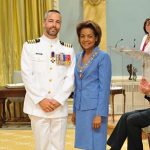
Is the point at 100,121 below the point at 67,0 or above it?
below

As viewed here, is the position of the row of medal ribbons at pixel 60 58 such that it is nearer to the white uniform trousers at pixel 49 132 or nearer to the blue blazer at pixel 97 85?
the blue blazer at pixel 97 85

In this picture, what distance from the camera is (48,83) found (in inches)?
126

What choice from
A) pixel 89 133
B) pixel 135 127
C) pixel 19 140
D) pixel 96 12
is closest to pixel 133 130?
pixel 135 127

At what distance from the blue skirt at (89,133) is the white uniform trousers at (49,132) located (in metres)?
0.21

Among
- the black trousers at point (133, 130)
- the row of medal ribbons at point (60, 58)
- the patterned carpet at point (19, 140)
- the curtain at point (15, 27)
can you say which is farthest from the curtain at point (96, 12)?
the row of medal ribbons at point (60, 58)

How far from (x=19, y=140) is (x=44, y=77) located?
238cm

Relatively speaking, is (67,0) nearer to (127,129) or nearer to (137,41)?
(137,41)

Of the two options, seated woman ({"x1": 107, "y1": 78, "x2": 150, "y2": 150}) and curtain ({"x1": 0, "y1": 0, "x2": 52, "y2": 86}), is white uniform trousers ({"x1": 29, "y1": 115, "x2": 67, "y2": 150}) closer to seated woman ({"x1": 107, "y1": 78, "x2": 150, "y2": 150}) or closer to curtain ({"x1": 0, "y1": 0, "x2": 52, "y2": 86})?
seated woman ({"x1": 107, "y1": 78, "x2": 150, "y2": 150})

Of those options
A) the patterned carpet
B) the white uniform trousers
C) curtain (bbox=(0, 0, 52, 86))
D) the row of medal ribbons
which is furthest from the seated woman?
curtain (bbox=(0, 0, 52, 86))

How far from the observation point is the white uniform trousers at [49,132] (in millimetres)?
3195

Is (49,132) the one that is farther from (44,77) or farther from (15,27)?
(15,27)

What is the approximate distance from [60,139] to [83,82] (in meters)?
0.58

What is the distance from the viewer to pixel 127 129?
11.8 ft

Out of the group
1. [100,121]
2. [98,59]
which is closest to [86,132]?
[100,121]
